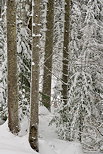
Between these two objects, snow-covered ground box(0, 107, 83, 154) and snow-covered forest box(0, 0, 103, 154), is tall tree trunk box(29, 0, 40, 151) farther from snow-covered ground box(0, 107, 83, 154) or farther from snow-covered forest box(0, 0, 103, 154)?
snow-covered forest box(0, 0, 103, 154)

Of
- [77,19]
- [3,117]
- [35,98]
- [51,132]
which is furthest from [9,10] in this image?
[77,19]

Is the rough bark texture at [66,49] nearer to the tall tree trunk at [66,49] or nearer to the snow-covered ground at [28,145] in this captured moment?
the tall tree trunk at [66,49]

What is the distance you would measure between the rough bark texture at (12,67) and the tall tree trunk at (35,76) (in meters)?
0.82

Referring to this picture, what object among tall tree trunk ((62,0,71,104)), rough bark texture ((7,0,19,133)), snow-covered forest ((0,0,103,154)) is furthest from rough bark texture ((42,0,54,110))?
rough bark texture ((7,0,19,133))

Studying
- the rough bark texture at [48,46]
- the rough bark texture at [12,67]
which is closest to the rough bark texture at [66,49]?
the rough bark texture at [48,46]

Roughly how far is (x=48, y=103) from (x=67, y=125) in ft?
5.65

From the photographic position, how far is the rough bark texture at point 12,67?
8906 millimetres

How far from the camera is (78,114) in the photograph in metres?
12.4

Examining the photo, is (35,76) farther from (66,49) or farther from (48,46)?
(66,49)

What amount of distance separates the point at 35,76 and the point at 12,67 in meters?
1.02

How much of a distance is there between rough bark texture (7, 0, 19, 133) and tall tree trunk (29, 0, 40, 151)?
82 cm

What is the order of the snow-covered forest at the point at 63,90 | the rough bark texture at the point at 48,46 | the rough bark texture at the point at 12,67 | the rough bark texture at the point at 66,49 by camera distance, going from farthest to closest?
the rough bark texture at the point at 66,49 → the rough bark texture at the point at 48,46 → the snow-covered forest at the point at 63,90 → the rough bark texture at the point at 12,67

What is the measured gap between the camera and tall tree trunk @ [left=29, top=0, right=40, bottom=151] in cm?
841

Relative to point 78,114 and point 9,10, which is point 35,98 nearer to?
point 9,10
